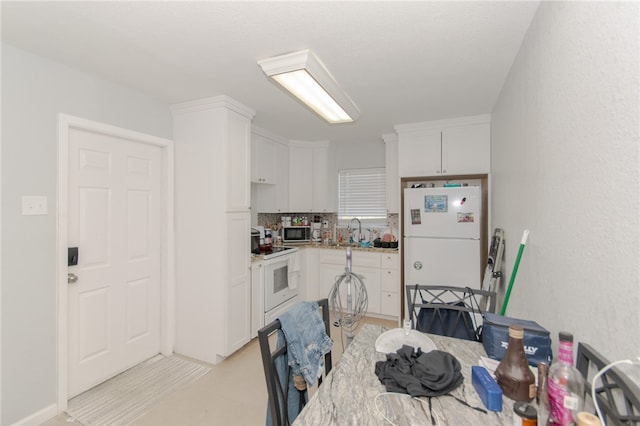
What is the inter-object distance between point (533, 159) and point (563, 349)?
102cm

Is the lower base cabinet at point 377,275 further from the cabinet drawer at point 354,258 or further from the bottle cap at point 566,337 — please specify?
the bottle cap at point 566,337

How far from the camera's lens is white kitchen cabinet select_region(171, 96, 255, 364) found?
2.62 meters

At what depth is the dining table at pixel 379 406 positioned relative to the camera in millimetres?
876

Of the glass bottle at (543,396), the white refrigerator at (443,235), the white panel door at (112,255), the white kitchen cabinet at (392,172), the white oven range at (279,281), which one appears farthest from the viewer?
the white kitchen cabinet at (392,172)

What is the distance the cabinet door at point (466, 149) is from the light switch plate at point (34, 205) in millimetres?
3505

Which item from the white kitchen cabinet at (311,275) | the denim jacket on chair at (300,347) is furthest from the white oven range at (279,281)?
the denim jacket on chair at (300,347)

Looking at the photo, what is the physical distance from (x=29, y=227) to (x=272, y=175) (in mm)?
2475

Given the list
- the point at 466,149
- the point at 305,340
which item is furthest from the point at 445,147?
the point at 305,340

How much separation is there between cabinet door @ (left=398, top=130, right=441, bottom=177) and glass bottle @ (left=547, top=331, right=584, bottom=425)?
2.71m

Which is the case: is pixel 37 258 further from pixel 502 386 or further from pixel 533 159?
pixel 533 159

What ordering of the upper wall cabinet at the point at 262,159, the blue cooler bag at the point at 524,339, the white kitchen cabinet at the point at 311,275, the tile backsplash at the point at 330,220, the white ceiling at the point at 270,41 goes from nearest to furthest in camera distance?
the blue cooler bag at the point at 524,339 → the white ceiling at the point at 270,41 → the upper wall cabinet at the point at 262,159 → the white kitchen cabinet at the point at 311,275 → the tile backsplash at the point at 330,220

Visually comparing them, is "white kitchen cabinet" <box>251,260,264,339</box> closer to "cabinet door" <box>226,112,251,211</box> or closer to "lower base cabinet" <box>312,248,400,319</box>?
"cabinet door" <box>226,112,251,211</box>

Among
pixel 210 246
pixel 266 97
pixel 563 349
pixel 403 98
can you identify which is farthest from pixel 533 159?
pixel 210 246

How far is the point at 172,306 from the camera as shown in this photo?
279 centimetres
